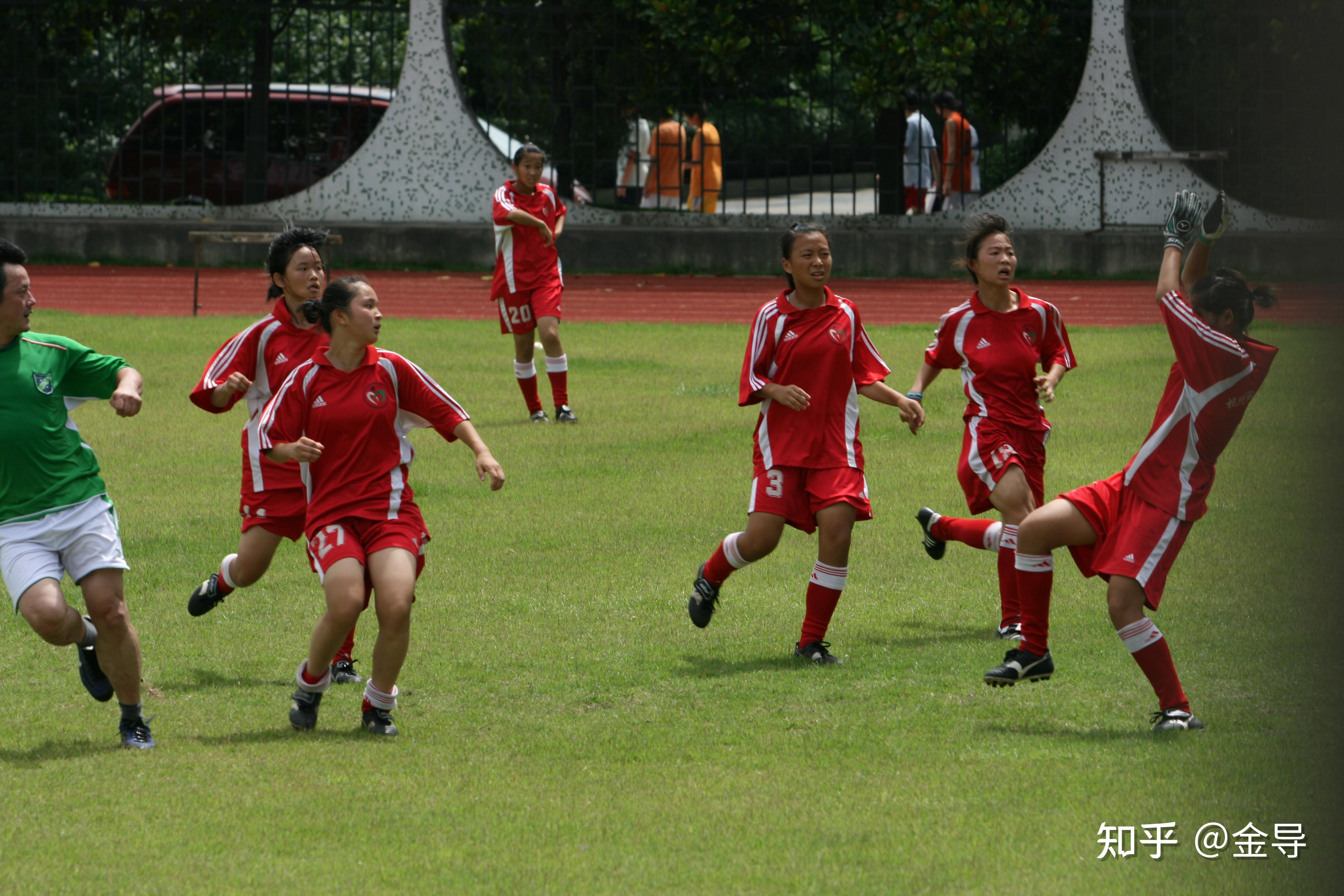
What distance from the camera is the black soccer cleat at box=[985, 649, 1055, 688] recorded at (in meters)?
5.55

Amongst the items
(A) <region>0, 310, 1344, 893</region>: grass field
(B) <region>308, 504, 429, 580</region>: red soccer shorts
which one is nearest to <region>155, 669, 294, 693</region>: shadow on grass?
(A) <region>0, 310, 1344, 893</region>: grass field

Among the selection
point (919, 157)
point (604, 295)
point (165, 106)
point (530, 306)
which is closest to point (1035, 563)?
point (530, 306)

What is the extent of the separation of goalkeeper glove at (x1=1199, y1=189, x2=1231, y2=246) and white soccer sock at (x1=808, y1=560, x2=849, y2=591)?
205 cm

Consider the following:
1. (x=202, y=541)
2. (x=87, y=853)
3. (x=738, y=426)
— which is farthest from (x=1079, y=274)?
(x=87, y=853)

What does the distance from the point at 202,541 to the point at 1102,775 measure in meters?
5.27

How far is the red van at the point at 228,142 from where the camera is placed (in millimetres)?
22391

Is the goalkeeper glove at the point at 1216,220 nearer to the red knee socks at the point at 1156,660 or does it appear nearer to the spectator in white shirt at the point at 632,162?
the red knee socks at the point at 1156,660

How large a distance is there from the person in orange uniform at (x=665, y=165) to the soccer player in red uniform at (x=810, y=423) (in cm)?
1498

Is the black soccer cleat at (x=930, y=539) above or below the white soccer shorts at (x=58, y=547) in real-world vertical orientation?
below

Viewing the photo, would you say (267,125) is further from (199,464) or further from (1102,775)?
(1102,775)

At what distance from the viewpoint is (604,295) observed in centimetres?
1984

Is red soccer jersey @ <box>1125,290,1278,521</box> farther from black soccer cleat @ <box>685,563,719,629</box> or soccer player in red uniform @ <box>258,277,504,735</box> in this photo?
soccer player in red uniform @ <box>258,277,504,735</box>

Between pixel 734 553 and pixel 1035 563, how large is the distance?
4.21ft

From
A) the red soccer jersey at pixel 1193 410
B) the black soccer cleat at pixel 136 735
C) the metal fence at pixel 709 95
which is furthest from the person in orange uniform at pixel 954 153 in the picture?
the black soccer cleat at pixel 136 735
